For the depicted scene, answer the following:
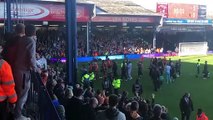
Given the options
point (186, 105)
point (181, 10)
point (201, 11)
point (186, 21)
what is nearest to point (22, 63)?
point (186, 105)

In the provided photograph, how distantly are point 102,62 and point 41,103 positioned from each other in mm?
20845

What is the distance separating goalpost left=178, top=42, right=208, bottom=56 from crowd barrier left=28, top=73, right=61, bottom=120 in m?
39.7

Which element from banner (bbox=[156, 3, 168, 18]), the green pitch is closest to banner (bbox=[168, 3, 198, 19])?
banner (bbox=[156, 3, 168, 18])

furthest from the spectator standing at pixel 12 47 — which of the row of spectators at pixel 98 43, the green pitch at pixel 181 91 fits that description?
the row of spectators at pixel 98 43

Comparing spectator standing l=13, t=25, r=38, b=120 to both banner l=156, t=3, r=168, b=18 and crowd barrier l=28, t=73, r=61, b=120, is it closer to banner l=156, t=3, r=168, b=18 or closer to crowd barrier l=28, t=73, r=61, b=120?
crowd barrier l=28, t=73, r=61, b=120

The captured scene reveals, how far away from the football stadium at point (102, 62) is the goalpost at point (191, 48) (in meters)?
0.13

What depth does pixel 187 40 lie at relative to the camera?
185 ft

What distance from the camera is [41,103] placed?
6.78 meters

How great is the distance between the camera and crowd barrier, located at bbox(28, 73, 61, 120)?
18.6ft

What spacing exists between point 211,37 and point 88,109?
55.2 m

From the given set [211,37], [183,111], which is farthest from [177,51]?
[183,111]

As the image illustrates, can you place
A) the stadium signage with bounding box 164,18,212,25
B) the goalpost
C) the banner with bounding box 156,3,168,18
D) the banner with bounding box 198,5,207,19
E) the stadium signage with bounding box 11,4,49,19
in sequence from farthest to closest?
the banner with bounding box 198,5,207,19, the banner with bounding box 156,3,168,18, the stadium signage with bounding box 164,18,212,25, the goalpost, the stadium signage with bounding box 11,4,49,19

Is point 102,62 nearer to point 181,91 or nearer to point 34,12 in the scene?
point 181,91

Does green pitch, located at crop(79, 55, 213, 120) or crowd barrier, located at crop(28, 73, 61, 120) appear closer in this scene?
crowd barrier, located at crop(28, 73, 61, 120)
